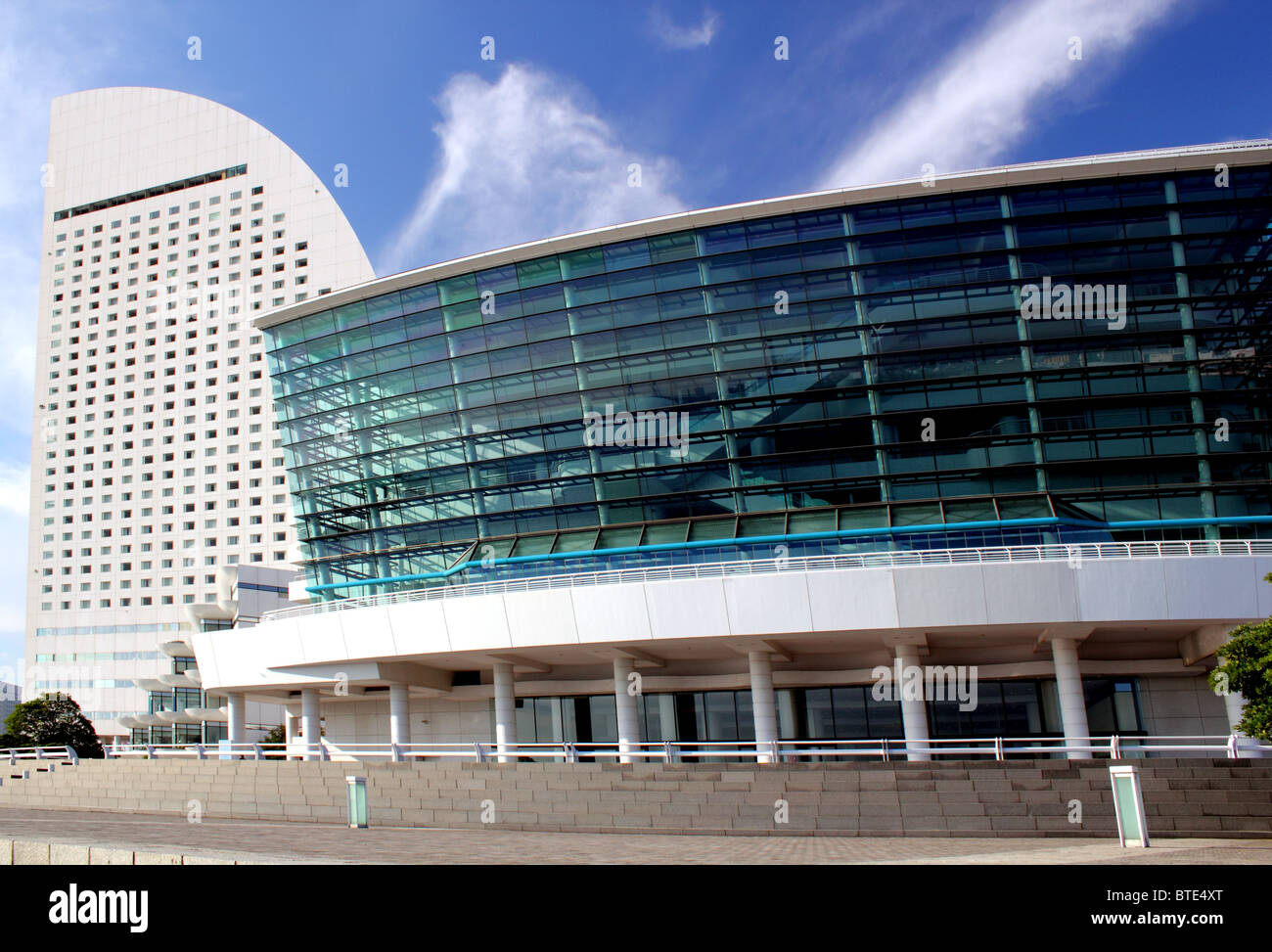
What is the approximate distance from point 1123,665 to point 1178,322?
42.4 ft

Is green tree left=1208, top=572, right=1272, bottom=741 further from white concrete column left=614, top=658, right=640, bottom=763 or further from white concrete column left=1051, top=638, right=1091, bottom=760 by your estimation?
white concrete column left=614, top=658, right=640, bottom=763

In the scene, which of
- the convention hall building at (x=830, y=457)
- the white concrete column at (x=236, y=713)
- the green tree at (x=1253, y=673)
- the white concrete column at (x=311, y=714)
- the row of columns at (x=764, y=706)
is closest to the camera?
the green tree at (x=1253, y=673)

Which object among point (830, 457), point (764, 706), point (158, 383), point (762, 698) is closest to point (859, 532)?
point (830, 457)

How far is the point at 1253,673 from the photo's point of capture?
20.0 m

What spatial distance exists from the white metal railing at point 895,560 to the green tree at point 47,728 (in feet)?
132

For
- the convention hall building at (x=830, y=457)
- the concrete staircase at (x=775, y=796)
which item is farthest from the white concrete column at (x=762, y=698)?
the concrete staircase at (x=775, y=796)

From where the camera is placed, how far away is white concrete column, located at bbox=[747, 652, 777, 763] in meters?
33.2

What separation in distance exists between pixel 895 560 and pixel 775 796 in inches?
480

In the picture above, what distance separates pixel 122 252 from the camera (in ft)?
341

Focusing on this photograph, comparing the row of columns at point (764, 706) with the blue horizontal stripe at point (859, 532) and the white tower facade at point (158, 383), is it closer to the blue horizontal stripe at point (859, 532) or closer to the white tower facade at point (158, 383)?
the blue horizontal stripe at point (859, 532)

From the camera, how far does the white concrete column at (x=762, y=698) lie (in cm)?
3322

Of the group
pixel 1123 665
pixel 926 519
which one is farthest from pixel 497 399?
pixel 1123 665

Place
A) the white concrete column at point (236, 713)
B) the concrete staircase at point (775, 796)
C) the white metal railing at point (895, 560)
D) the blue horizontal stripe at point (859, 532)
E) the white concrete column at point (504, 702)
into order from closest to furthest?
the concrete staircase at point (775, 796), the white metal railing at point (895, 560), the blue horizontal stripe at point (859, 532), the white concrete column at point (504, 702), the white concrete column at point (236, 713)

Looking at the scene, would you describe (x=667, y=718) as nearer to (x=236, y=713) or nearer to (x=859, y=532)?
(x=859, y=532)
